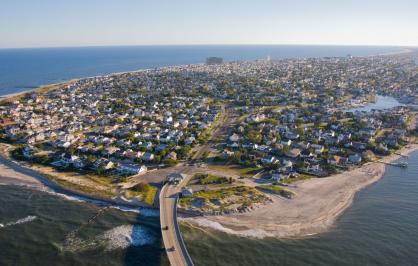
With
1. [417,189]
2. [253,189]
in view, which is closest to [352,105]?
[417,189]

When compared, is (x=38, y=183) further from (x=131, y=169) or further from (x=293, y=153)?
(x=293, y=153)

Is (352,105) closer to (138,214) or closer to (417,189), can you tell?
(417,189)

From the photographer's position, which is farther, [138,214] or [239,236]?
[138,214]

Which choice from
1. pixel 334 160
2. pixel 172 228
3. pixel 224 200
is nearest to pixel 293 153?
pixel 334 160

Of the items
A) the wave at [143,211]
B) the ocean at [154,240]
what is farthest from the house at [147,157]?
the wave at [143,211]

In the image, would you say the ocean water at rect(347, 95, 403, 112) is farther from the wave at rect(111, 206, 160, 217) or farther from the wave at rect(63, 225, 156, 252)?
the wave at rect(63, 225, 156, 252)

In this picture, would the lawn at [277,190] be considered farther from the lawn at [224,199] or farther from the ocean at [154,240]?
the ocean at [154,240]
